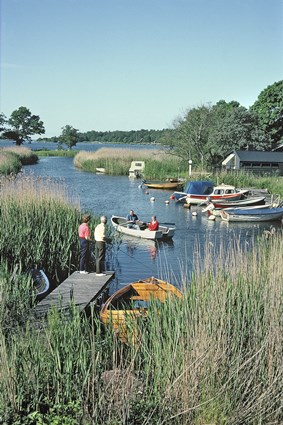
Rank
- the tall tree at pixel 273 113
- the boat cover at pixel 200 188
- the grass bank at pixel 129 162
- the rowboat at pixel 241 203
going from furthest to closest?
the tall tree at pixel 273 113 < the grass bank at pixel 129 162 < the boat cover at pixel 200 188 < the rowboat at pixel 241 203

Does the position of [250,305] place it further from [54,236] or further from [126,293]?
[54,236]

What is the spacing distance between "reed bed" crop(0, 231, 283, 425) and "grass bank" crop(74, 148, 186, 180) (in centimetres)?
4605

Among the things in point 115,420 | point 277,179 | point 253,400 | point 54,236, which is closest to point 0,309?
point 115,420

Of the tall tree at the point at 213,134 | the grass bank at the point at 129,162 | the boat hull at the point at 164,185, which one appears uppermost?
the tall tree at the point at 213,134

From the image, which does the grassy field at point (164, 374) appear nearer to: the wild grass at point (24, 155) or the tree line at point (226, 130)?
the tree line at point (226, 130)

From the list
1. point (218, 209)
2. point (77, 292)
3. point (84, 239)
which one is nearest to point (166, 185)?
point (218, 209)

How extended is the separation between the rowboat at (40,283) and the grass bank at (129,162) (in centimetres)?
3894

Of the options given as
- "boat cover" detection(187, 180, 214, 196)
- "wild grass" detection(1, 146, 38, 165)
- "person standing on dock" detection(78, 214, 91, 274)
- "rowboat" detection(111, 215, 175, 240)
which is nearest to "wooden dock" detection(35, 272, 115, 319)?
"person standing on dock" detection(78, 214, 91, 274)

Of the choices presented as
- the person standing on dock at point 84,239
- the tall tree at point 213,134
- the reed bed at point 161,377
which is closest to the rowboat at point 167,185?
the tall tree at point 213,134

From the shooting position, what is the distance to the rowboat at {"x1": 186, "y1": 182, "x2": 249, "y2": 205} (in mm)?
36906

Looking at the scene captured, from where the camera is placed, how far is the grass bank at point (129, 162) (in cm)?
5578

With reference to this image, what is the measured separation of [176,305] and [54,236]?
9.49 metres

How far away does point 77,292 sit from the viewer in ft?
45.1

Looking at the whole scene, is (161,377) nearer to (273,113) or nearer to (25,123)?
(273,113)
